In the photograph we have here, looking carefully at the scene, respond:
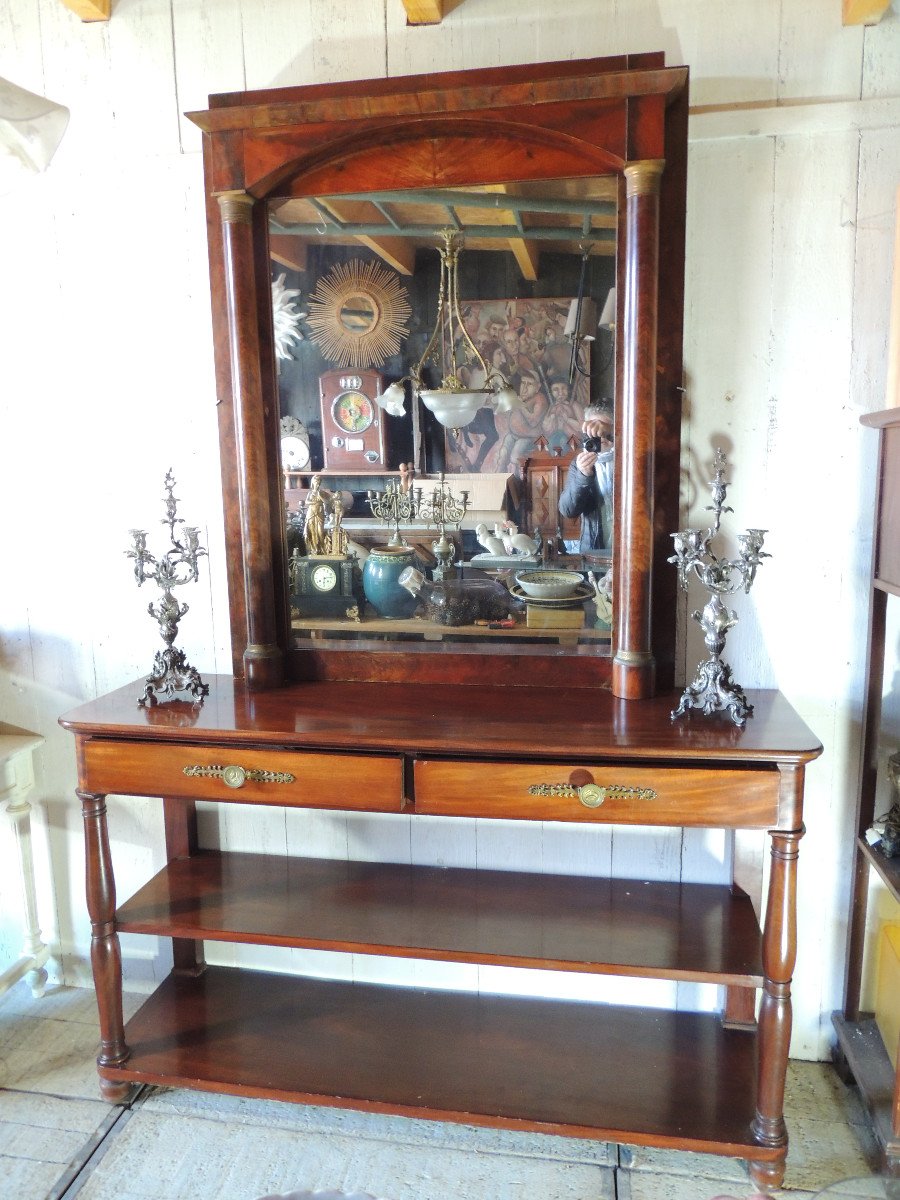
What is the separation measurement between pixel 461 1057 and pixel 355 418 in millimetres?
1433

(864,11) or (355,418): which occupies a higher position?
(864,11)

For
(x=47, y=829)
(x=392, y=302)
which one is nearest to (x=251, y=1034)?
(x=47, y=829)

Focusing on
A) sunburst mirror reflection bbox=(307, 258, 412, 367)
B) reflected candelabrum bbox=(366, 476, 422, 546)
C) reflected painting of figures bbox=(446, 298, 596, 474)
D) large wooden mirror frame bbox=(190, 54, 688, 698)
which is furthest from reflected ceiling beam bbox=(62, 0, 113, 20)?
reflected candelabrum bbox=(366, 476, 422, 546)

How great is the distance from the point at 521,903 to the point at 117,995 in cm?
91

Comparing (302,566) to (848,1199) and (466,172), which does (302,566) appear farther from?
(848,1199)

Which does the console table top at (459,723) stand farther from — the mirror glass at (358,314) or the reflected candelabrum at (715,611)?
the mirror glass at (358,314)

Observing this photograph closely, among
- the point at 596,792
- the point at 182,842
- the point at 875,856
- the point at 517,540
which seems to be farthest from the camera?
the point at 182,842

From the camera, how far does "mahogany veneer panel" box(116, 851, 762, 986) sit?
1.75m

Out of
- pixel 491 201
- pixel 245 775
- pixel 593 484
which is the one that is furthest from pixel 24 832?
pixel 491 201

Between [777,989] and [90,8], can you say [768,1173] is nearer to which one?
[777,989]

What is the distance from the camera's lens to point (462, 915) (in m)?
1.93

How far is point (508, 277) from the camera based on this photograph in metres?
1.85

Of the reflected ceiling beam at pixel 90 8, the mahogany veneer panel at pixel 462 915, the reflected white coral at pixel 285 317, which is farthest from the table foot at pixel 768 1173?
the reflected ceiling beam at pixel 90 8

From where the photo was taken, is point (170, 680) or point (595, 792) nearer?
point (595, 792)
